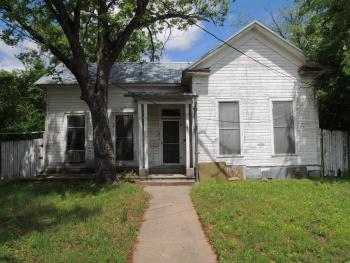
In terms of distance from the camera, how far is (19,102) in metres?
22.8

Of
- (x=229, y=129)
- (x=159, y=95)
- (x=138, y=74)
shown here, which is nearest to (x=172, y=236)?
(x=159, y=95)

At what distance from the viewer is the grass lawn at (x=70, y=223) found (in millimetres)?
6328

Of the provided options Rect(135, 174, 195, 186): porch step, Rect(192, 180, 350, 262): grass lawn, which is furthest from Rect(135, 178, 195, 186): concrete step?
Rect(192, 180, 350, 262): grass lawn

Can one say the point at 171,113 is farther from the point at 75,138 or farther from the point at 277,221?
the point at 277,221

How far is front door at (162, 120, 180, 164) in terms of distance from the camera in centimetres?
1630

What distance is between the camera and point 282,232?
723cm

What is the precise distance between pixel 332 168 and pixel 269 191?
206 inches

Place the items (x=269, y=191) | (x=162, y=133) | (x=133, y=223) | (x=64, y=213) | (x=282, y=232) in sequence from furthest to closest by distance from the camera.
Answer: (x=162, y=133), (x=269, y=191), (x=64, y=213), (x=133, y=223), (x=282, y=232)

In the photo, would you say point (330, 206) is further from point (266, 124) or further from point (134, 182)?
point (134, 182)

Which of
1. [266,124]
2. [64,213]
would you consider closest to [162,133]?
[266,124]

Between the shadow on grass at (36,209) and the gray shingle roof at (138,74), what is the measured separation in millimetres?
5114

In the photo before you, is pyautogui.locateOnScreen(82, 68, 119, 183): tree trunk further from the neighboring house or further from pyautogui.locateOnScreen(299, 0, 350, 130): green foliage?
pyautogui.locateOnScreen(299, 0, 350, 130): green foliage

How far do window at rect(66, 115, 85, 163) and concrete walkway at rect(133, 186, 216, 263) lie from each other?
21.4ft

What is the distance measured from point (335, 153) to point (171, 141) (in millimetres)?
6630
